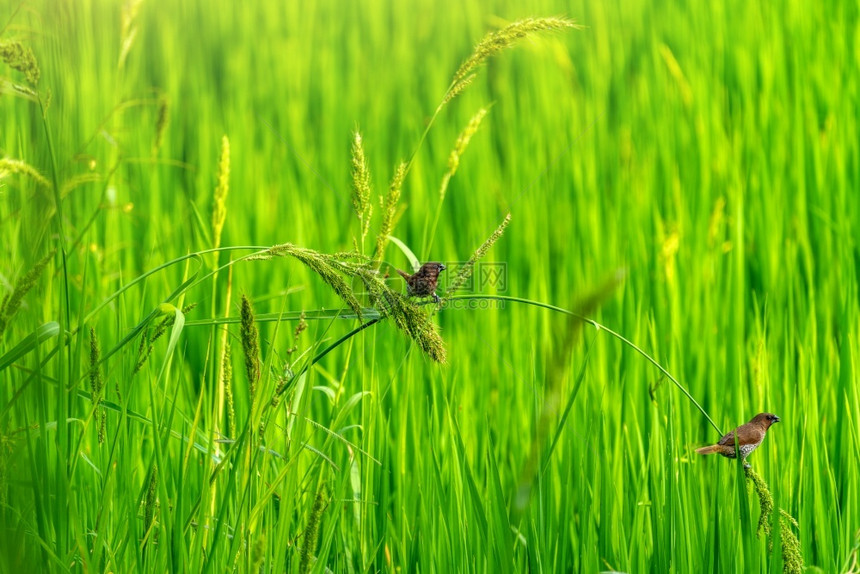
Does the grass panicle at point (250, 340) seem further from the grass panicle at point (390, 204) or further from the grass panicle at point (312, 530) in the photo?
the grass panicle at point (390, 204)

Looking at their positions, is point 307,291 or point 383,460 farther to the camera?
point 307,291

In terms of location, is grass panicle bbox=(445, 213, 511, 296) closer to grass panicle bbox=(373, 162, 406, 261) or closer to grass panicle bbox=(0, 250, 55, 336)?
grass panicle bbox=(373, 162, 406, 261)

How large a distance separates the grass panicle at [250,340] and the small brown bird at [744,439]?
0.60m

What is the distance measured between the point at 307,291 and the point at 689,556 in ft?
4.58

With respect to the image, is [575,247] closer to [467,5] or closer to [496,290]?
[496,290]

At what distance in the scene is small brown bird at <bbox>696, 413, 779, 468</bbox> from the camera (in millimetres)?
1064

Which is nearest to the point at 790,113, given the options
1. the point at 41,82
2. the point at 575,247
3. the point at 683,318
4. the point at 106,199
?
the point at 575,247

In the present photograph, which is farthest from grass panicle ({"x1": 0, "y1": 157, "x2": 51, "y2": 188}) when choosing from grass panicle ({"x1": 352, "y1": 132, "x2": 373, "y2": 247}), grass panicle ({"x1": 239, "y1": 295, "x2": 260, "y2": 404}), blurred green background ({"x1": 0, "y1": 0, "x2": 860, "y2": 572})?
grass panicle ({"x1": 352, "y1": 132, "x2": 373, "y2": 247})

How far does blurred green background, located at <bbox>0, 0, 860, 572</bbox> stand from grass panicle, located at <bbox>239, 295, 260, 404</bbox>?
7 cm

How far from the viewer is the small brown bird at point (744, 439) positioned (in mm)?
1064

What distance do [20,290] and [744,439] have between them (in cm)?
91

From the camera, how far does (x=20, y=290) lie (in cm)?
77

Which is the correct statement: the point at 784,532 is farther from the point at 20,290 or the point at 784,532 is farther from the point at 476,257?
the point at 20,290

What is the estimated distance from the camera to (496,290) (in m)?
2.37
